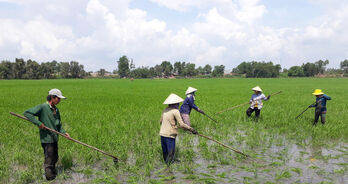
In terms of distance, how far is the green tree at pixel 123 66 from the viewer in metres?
109

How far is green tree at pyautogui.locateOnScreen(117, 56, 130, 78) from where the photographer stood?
10944cm

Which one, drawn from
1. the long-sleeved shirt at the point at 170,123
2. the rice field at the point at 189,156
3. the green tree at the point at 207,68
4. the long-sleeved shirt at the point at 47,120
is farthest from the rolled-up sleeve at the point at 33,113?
the green tree at the point at 207,68

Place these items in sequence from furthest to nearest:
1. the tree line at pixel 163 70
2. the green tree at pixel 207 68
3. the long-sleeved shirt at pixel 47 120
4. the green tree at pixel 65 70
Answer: the green tree at pixel 207 68, the tree line at pixel 163 70, the green tree at pixel 65 70, the long-sleeved shirt at pixel 47 120

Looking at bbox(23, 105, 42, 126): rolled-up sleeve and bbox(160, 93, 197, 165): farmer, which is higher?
bbox(23, 105, 42, 126): rolled-up sleeve

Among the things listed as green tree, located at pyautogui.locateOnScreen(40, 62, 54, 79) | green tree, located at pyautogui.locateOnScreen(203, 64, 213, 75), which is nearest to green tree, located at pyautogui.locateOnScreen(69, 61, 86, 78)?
green tree, located at pyautogui.locateOnScreen(40, 62, 54, 79)

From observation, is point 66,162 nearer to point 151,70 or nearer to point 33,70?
point 33,70

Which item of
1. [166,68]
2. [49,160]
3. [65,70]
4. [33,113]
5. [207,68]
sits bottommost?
[49,160]

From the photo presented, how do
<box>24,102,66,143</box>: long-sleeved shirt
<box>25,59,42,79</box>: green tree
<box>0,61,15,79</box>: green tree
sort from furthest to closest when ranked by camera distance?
<box>25,59,42,79</box>: green tree
<box>0,61,15,79</box>: green tree
<box>24,102,66,143</box>: long-sleeved shirt

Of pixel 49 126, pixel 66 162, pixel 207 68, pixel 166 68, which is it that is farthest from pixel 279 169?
pixel 207 68

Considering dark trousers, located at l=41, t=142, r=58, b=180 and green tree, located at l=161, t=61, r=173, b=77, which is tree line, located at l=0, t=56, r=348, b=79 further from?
dark trousers, located at l=41, t=142, r=58, b=180

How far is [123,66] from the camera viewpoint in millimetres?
109438

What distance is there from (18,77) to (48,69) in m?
9.00

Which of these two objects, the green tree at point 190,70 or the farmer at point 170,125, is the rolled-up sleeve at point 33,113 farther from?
the green tree at point 190,70

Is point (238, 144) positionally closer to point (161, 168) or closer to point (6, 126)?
point (161, 168)
